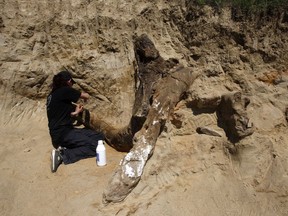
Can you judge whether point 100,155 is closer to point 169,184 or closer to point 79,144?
point 79,144

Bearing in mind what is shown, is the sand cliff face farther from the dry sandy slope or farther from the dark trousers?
the dark trousers

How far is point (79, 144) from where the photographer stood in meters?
4.03

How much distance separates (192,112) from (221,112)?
1.15ft

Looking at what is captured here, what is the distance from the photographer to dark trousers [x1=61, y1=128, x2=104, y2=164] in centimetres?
392

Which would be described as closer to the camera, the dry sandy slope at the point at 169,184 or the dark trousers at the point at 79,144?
the dry sandy slope at the point at 169,184

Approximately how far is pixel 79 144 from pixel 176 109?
1283 mm

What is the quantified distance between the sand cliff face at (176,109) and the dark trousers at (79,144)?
0.15m

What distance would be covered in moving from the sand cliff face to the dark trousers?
0.15m

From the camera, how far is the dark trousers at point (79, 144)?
3.92m

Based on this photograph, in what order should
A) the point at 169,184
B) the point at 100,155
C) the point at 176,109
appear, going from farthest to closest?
the point at 176,109 < the point at 100,155 < the point at 169,184

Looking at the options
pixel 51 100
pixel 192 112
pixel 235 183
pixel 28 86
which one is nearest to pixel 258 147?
pixel 235 183

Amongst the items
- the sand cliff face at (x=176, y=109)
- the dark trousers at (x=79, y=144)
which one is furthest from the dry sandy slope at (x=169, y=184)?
the dark trousers at (x=79, y=144)

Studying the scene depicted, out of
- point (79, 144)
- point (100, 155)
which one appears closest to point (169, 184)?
point (100, 155)

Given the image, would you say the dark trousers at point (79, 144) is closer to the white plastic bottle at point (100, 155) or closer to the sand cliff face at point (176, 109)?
the sand cliff face at point (176, 109)
